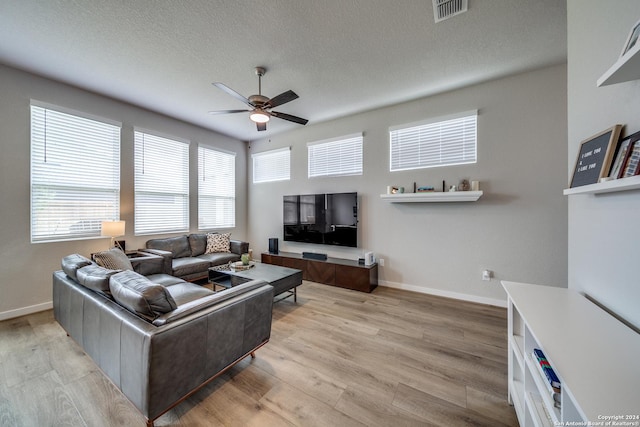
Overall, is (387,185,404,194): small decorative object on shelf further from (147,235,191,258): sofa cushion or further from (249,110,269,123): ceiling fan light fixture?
(147,235,191,258): sofa cushion

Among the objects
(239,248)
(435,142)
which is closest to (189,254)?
(239,248)

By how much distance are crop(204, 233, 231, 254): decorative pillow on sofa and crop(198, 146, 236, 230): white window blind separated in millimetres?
491

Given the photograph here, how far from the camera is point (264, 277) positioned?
2873mm

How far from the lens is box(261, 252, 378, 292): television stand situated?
3.62 metres

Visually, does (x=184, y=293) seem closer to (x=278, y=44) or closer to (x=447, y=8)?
(x=278, y=44)

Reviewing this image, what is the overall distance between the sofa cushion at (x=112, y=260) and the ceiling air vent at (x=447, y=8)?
4089 millimetres

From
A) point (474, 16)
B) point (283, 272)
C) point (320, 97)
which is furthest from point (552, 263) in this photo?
point (320, 97)

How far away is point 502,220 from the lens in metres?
3.04

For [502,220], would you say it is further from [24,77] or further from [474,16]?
[24,77]

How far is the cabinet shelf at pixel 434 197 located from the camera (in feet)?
9.86

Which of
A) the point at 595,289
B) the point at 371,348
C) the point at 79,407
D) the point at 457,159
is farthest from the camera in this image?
the point at 457,159

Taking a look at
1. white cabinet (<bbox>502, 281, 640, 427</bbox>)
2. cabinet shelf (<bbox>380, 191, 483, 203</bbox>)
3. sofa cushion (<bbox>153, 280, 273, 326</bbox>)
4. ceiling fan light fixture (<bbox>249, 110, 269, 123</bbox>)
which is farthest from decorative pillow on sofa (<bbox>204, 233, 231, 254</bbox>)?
white cabinet (<bbox>502, 281, 640, 427</bbox>)

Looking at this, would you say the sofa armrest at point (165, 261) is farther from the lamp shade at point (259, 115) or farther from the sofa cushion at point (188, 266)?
the lamp shade at point (259, 115)

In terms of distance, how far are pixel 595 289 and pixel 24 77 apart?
234 inches
